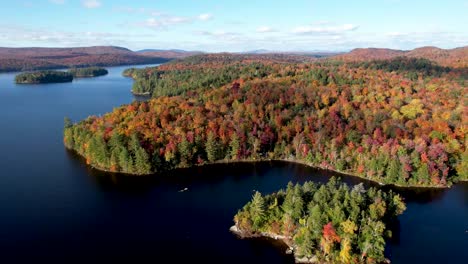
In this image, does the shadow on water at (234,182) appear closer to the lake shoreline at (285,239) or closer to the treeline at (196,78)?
Result: the lake shoreline at (285,239)

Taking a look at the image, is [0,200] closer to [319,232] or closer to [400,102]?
[319,232]

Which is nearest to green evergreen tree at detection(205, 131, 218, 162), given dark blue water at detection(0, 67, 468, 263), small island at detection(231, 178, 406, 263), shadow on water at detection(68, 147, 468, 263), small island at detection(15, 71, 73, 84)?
shadow on water at detection(68, 147, 468, 263)

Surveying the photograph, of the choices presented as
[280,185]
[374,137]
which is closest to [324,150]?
[374,137]

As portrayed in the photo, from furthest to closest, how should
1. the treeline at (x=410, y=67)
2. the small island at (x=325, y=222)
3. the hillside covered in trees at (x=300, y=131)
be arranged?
the treeline at (x=410, y=67) < the hillside covered in trees at (x=300, y=131) < the small island at (x=325, y=222)

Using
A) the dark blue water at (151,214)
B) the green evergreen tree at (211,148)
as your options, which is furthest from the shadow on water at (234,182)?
the green evergreen tree at (211,148)

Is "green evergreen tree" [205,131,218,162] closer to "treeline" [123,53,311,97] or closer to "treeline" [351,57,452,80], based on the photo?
"treeline" [123,53,311,97]

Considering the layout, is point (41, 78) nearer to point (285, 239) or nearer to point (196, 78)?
point (196, 78)
